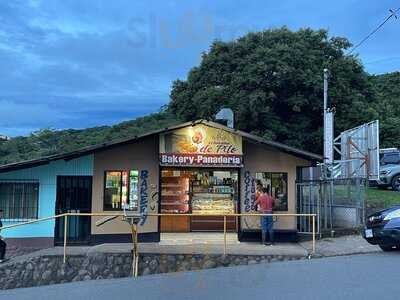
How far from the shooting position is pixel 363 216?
18.2 m

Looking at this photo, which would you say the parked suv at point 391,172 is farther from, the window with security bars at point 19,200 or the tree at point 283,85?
the window with security bars at point 19,200

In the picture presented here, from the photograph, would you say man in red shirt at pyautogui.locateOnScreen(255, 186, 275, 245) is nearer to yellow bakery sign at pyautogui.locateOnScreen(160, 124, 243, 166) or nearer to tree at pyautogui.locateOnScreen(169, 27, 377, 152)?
yellow bakery sign at pyautogui.locateOnScreen(160, 124, 243, 166)

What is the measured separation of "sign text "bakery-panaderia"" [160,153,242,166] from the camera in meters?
17.8

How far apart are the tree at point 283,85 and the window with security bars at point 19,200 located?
55.9ft

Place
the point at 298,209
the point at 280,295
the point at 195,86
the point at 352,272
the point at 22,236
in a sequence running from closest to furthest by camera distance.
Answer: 1. the point at 280,295
2. the point at 352,272
3. the point at 22,236
4. the point at 298,209
5. the point at 195,86

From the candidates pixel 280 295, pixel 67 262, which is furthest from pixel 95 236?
pixel 280 295

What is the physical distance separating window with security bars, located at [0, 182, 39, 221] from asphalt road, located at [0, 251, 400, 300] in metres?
6.55

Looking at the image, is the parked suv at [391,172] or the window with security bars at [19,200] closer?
the window with security bars at [19,200]

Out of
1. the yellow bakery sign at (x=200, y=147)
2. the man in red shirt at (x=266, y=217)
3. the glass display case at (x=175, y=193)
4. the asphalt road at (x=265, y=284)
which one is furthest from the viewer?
the glass display case at (x=175, y=193)

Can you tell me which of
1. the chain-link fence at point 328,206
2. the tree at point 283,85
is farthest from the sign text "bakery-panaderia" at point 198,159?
the tree at point 283,85

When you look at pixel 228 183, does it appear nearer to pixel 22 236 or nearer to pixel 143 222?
pixel 143 222

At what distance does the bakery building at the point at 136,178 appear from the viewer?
1777 cm

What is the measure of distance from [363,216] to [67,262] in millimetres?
9533

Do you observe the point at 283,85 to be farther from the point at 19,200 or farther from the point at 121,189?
the point at 19,200
